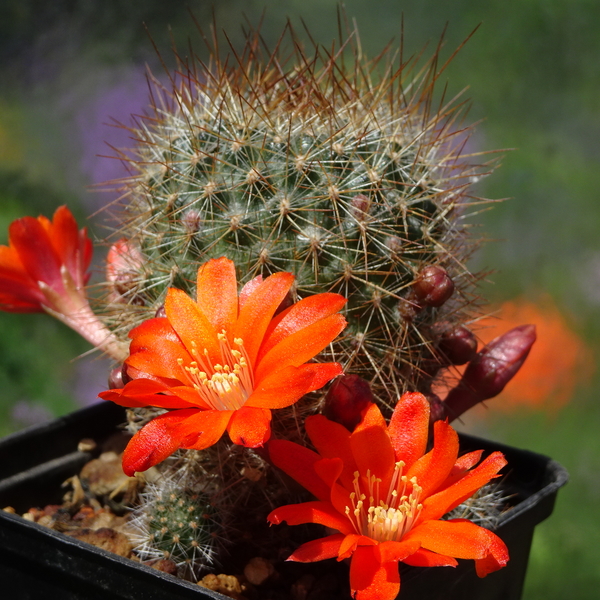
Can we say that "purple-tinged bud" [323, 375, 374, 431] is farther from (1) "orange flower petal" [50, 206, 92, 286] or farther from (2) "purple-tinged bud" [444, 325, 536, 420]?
(1) "orange flower petal" [50, 206, 92, 286]

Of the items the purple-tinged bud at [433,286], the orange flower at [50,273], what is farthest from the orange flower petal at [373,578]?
the orange flower at [50,273]

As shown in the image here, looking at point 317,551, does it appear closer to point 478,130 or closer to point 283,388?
point 283,388

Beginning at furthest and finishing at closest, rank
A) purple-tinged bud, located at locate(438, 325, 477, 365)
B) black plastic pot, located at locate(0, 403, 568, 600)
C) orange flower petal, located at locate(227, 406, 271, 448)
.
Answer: purple-tinged bud, located at locate(438, 325, 477, 365) → black plastic pot, located at locate(0, 403, 568, 600) → orange flower petal, located at locate(227, 406, 271, 448)

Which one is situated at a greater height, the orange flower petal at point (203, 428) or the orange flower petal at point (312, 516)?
the orange flower petal at point (203, 428)

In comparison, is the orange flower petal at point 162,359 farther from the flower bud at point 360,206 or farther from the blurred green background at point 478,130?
the blurred green background at point 478,130

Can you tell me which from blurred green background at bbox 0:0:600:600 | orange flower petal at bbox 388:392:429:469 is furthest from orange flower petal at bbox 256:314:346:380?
blurred green background at bbox 0:0:600:600

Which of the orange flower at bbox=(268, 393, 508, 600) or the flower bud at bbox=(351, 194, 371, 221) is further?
the flower bud at bbox=(351, 194, 371, 221)

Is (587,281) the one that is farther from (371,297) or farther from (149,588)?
(149,588)
